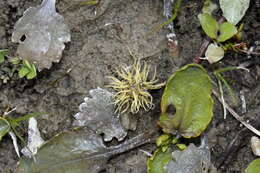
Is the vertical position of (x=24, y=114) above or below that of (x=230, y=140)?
above

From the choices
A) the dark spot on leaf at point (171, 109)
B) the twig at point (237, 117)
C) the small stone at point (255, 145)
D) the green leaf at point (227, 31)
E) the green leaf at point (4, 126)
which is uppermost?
the green leaf at point (227, 31)

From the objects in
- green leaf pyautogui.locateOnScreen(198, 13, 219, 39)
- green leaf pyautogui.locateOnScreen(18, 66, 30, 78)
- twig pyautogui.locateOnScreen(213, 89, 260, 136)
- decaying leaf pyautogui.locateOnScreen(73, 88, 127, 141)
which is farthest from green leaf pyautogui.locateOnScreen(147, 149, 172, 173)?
green leaf pyautogui.locateOnScreen(18, 66, 30, 78)

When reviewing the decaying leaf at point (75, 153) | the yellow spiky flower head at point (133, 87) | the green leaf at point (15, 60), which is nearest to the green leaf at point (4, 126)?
the decaying leaf at point (75, 153)

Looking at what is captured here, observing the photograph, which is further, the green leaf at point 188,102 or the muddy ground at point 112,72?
the muddy ground at point 112,72

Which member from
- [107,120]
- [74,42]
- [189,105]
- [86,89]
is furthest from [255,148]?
[74,42]

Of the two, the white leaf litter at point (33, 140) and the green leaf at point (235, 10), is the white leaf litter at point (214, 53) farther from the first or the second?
the white leaf litter at point (33, 140)

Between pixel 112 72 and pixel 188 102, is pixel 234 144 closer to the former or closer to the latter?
pixel 188 102

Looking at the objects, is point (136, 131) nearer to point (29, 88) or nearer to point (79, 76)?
point (79, 76)
